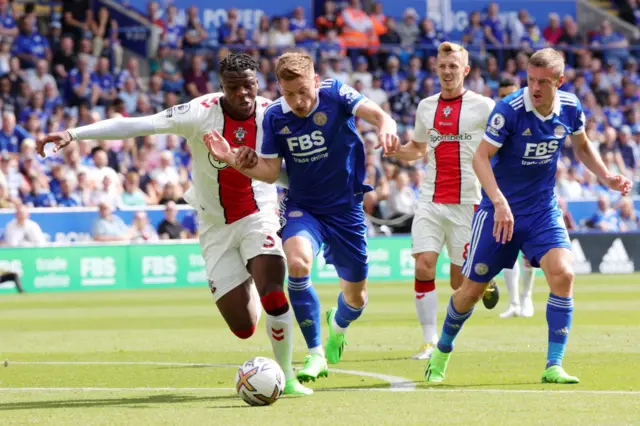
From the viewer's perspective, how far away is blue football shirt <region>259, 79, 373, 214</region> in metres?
8.71

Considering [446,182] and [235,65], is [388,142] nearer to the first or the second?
[235,65]

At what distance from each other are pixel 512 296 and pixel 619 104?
675 inches

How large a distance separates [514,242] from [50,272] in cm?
1452

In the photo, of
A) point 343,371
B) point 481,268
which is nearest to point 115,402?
point 343,371

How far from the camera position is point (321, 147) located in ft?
28.9

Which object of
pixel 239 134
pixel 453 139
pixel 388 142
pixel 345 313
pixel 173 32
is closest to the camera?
pixel 388 142

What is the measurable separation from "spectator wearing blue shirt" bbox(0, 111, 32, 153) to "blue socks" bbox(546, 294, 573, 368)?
16470mm

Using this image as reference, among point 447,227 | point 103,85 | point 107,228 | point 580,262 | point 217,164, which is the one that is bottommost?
point 580,262

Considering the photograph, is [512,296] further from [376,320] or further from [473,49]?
[473,49]

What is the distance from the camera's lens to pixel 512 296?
1528cm

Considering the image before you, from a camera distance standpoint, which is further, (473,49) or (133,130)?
(473,49)

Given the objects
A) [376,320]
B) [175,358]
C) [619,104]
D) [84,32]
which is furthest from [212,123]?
[619,104]

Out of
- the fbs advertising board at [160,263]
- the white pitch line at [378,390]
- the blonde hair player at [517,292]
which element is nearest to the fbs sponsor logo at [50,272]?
the fbs advertising board at [160,263]

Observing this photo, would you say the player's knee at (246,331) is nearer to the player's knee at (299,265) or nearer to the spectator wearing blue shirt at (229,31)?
the player's knee at (299,265)
